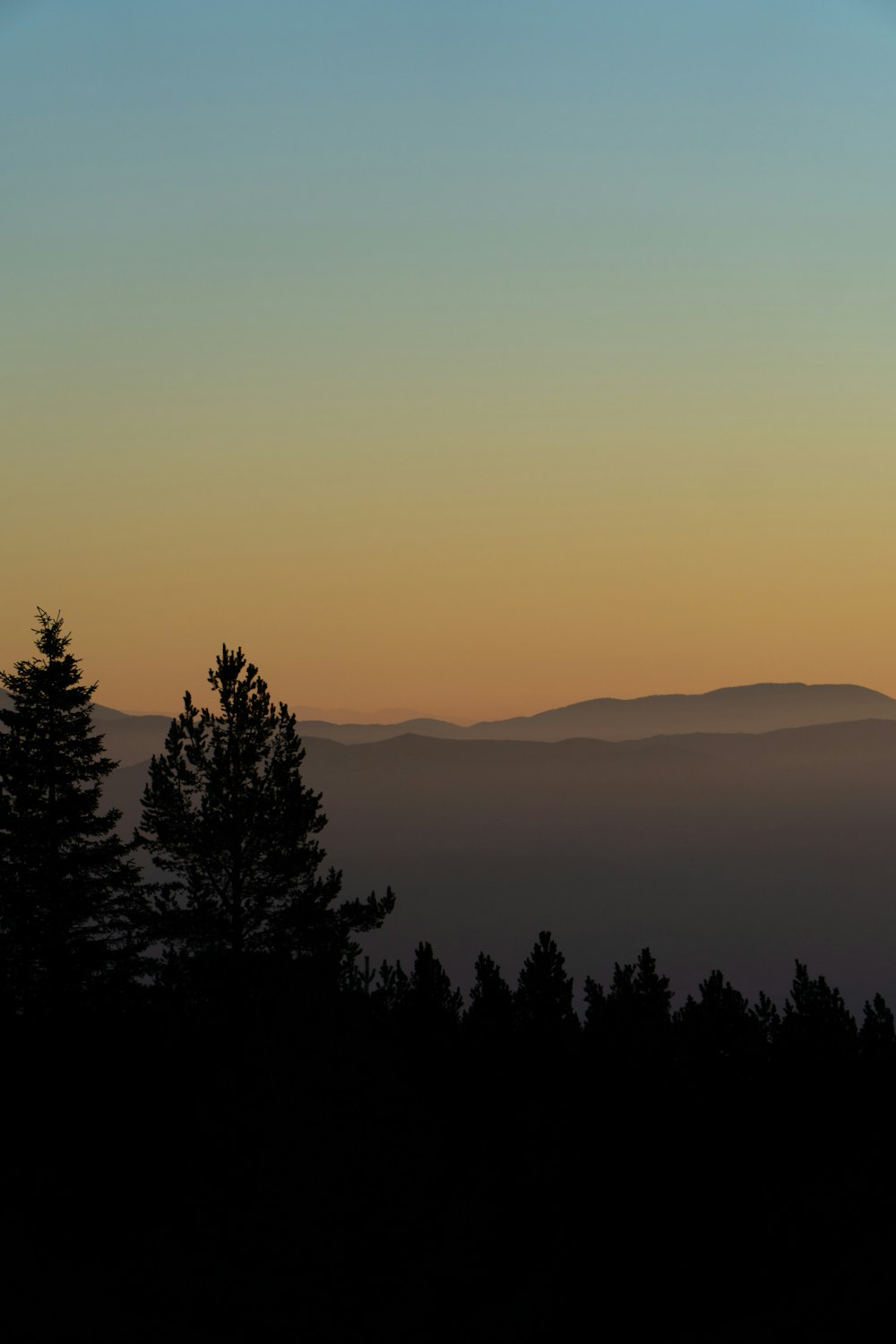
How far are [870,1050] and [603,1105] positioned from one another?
959 centimetres

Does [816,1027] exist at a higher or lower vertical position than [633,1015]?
higher

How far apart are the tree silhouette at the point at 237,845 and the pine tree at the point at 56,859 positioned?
120 centimetres

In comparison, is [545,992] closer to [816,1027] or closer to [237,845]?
[816,1027]

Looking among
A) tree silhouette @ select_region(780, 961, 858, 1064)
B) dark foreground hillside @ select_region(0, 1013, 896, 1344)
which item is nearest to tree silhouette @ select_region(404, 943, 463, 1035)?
dark foreground hillside @ select_region(0, 1013, 896, 1344)

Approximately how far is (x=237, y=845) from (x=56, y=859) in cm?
467

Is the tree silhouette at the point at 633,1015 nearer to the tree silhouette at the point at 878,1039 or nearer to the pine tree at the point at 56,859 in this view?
the tree silhouette at the point at 878,1039

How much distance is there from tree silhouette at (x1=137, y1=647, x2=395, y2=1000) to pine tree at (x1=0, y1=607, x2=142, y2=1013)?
1.20 meters

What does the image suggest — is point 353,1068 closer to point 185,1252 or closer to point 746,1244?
point 185,1252

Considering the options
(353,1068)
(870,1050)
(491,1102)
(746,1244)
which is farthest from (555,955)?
(746,1244)

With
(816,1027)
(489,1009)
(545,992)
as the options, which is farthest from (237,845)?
(816,1027)

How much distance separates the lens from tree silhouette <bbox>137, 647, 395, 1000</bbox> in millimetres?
35219

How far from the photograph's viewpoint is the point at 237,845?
3562 centimetres

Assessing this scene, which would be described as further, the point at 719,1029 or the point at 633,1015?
the point at 633,1015

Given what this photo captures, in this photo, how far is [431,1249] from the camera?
77.8 ft
